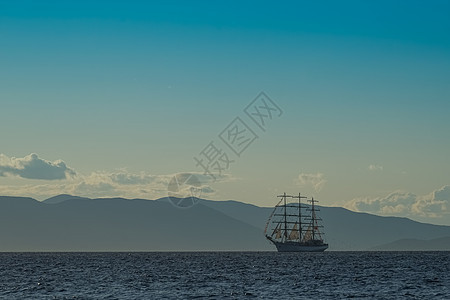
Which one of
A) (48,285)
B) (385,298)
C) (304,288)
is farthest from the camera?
(48,285)

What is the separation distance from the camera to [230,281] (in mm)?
99250

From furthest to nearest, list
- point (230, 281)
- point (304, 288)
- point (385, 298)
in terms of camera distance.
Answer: point (230, 281)
point (304, 288)
point (385, 298)

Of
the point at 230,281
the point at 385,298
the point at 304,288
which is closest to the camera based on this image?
the point at 385,298

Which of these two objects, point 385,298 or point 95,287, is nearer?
point 385,298

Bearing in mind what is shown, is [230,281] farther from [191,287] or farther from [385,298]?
[385,298]

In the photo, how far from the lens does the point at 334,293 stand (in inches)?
3103

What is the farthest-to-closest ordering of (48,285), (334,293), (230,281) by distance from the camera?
(230,281) < (48,285) < (334,293)

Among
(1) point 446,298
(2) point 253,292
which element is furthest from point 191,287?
(1) point 446,298

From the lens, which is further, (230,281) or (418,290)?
(230,281)

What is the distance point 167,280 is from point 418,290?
37002 mm

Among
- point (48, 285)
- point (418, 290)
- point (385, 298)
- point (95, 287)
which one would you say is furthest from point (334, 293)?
point (48, 285)

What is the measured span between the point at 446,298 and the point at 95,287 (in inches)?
1698

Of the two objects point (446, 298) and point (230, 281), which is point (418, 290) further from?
point (230, 281)

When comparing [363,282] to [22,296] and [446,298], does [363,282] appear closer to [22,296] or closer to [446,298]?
[446,298]
